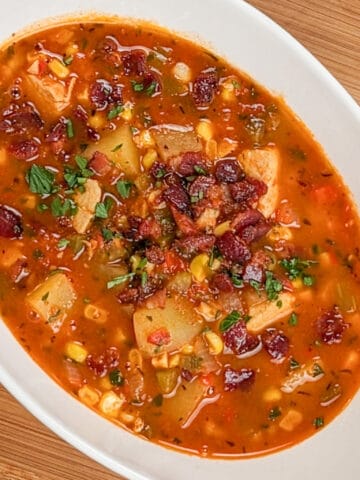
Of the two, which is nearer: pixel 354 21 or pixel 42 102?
pixel 42 102

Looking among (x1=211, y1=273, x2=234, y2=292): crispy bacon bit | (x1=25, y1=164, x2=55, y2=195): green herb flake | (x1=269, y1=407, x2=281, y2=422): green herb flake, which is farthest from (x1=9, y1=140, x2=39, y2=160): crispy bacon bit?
(x1=269, y1=407, x2=281, y2=422): green herb flake

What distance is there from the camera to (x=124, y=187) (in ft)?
16.1

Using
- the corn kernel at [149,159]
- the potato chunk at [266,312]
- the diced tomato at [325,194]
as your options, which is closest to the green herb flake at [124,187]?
the corn kernel at [149,159]

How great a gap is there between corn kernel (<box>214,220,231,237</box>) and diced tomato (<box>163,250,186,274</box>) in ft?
0.95

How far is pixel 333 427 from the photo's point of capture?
5105 mm

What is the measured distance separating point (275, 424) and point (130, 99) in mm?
2333

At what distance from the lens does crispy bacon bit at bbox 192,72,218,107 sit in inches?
195

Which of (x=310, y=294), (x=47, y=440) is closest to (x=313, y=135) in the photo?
(x=310, y=294)

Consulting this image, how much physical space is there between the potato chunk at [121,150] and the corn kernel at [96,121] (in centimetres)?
7

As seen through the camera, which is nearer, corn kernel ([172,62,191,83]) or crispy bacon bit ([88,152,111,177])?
crispy bacon bit ([88,152,111,177])

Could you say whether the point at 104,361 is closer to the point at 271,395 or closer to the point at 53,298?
the point at 53,298

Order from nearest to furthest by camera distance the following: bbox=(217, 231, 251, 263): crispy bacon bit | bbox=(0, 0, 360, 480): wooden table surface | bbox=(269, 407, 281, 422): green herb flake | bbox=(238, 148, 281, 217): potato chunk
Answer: bbox=(217, 231, 251, 263): crispy bacon bit, bbox=(238, 148, 281, 217): potato chunk, bbox=(269, 407, 281, 422): green herb flake, bbox=(0, 0, 360, 480): wooden table surface

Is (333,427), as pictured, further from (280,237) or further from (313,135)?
(313,135)

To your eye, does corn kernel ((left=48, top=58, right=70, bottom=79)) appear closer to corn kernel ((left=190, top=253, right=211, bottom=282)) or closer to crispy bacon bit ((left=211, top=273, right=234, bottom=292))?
corn kernel ((left=190, top=253, right=211, bottom=282))
